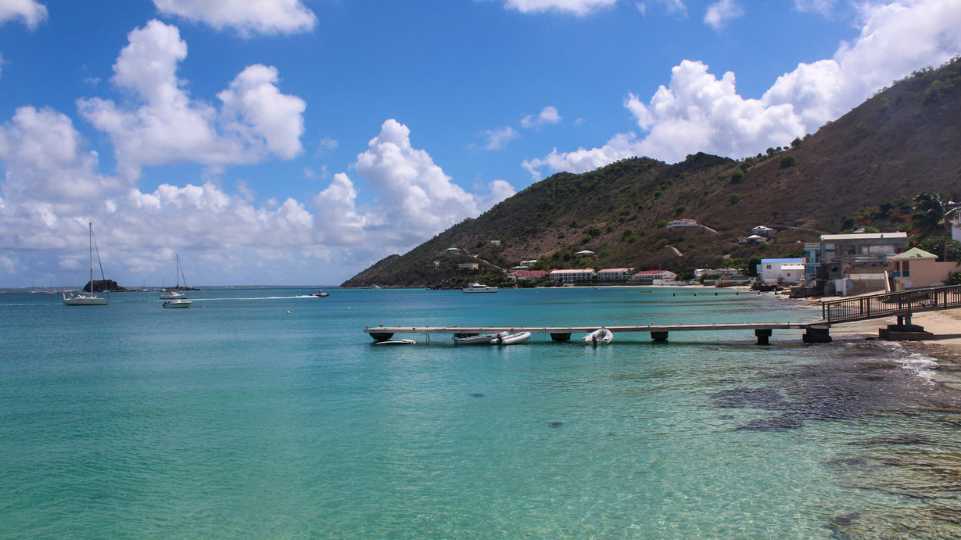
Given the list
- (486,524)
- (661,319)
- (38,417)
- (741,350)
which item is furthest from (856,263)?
(38,417)

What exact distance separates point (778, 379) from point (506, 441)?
37.6 feet

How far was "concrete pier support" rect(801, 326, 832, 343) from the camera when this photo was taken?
28.1m

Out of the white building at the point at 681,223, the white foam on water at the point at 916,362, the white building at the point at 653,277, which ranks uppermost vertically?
the white building at the point at 681,223

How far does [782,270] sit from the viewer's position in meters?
91.8

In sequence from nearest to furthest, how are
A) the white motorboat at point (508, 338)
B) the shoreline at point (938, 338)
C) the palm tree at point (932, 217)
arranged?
the shoreline at point (938, 338)
the white motorboat at point (508, 338)
the palm tree at point (932, 217)

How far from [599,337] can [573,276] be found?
5345 inches

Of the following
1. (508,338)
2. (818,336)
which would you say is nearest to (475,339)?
(508,338)

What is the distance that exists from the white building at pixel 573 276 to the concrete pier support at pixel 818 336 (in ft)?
431

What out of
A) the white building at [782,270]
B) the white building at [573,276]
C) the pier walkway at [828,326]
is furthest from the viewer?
the white building at [573,276]

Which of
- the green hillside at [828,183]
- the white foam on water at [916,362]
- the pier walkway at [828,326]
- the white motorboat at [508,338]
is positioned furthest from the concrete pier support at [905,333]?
the green hillside at [828,183]

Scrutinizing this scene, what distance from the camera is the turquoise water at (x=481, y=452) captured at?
9.23m

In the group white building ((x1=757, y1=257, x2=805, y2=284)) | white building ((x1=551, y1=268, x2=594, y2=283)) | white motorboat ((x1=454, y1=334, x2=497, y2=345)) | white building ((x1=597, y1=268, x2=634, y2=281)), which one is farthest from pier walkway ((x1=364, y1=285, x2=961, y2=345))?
white building ((x1=551, y1=268, x2=594, y2=283))

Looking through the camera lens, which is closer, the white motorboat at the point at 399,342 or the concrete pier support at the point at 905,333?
the concrete pier support at the point at 905,333

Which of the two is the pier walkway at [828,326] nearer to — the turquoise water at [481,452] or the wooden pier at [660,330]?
the wooden pier at [660,330]
